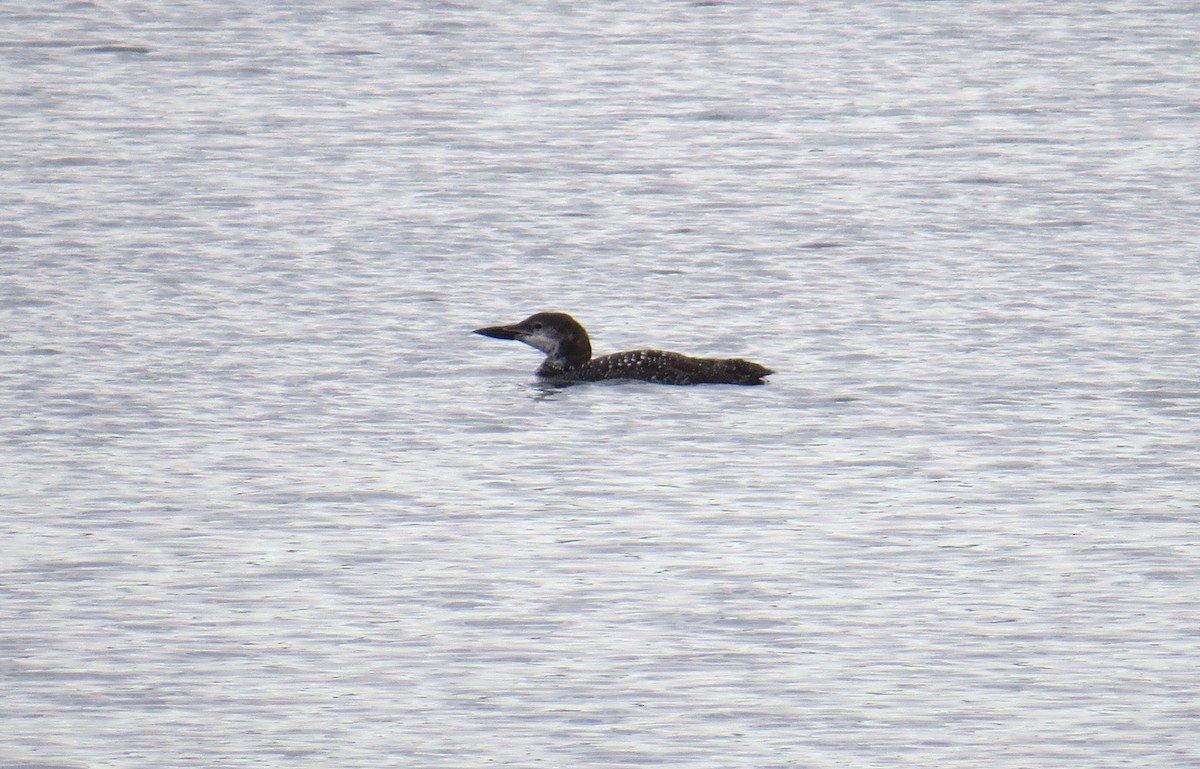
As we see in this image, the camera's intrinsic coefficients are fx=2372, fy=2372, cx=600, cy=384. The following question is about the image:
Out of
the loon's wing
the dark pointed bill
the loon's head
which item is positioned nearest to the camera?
the loon's wing

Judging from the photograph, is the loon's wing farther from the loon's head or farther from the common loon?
the loon's head

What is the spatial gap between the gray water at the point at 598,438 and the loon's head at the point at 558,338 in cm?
36

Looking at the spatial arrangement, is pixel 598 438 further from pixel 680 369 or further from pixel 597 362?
pixel 597 362

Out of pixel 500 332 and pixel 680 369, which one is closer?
pixel 680 369

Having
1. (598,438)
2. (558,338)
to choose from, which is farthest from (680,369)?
(598,438)

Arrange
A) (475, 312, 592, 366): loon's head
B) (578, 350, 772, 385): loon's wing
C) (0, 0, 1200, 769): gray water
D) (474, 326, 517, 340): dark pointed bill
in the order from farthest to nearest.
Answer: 1. (474, 326, 517, 340): dark pointed bill
2. (475, 312, 592, 366): loon's head
3. (578, 350, 772, 385): loon's wing
4. (0, 0, 1200, 769): gray water

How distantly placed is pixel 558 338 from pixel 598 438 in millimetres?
1889

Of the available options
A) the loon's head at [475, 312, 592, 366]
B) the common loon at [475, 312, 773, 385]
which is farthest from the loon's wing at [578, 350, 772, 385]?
the loon's head at [475, 312, 592, 366]

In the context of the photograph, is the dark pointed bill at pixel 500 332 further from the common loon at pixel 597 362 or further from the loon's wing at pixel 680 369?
the loon's wing at pixel 680 369

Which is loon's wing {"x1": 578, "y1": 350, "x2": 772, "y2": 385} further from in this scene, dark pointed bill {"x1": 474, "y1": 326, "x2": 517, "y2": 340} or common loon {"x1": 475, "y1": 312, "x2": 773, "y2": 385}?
dark pointed bill {"x1": 474, "y1": 326, "x2": 517, "y2": 340}

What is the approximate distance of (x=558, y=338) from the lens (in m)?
13.6

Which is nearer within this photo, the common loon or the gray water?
the gray water

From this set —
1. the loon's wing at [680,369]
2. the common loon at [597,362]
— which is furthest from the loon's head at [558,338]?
the loon's wing at [680,369]

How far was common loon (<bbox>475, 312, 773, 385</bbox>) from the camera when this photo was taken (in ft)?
42.6
